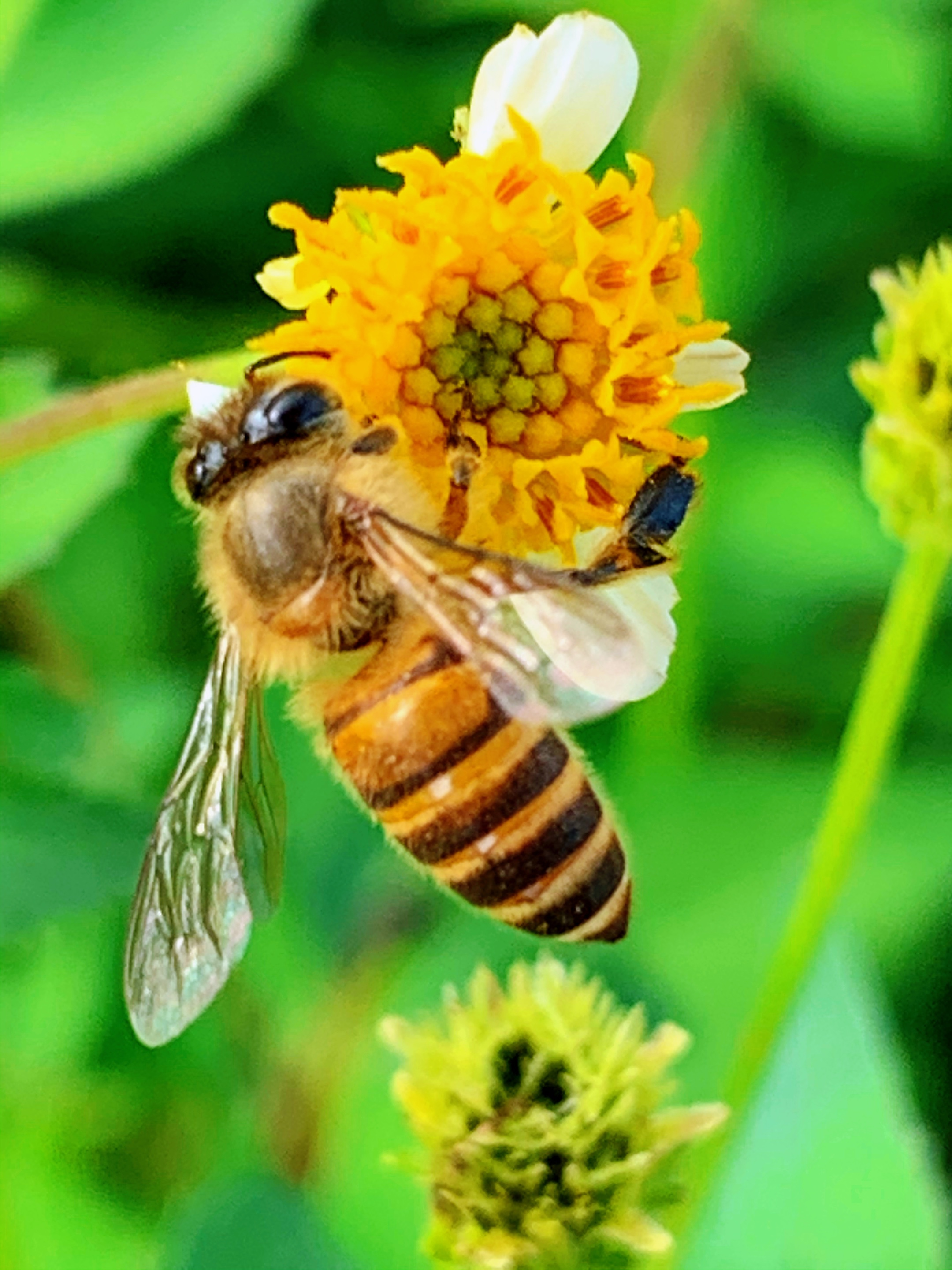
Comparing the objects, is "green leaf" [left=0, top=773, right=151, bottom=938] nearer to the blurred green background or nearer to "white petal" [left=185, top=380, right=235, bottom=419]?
the blurred green background

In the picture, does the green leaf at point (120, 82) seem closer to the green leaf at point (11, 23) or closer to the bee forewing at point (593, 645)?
the green leaf at point (11, 23)

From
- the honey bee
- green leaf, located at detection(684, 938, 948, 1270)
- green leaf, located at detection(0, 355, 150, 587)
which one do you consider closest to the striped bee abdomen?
the honey bee

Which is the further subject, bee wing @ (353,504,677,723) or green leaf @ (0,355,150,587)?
green leaf @ (0,355,150,587)

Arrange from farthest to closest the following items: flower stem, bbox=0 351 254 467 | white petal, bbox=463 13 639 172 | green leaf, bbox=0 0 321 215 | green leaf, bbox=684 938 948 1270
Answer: green leaf, bbox=0 0 321 215, green leaf, bbox=684 938 948 1270, white petal, bbox=463 13 639 172, flower stem, bbox=0 351 254 467

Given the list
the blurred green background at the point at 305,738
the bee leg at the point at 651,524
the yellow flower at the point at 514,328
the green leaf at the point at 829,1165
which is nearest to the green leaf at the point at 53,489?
the blurred green background at the point at 305,738

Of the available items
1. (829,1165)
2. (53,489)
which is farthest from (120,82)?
(829,1165)
